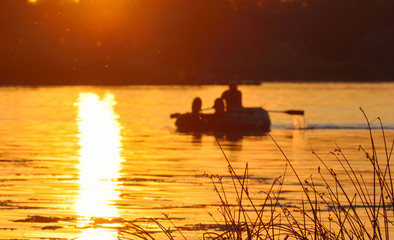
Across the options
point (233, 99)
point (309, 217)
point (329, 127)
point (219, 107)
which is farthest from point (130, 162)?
point (329, 127)

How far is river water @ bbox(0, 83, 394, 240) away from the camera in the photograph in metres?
17.0

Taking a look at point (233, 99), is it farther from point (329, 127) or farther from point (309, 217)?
point (309, 217)

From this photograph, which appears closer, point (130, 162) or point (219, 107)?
point (130, 162)

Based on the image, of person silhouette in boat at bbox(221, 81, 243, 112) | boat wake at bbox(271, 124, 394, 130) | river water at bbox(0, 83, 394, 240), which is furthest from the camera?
boat wake at bbox(271, 124, 394, 130)

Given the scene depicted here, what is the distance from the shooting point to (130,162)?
29.2m

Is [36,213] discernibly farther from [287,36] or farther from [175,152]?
[287,36]

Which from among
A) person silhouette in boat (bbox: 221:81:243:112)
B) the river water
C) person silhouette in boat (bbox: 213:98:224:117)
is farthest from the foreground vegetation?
person silhouette in boat (bbox: 213:98:224:117)

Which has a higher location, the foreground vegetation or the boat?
the boat

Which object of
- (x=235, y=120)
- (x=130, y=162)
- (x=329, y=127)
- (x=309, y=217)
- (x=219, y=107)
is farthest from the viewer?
(x=329, y=127)

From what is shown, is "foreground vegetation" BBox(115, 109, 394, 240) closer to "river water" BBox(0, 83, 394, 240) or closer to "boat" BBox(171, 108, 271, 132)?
"river water" BBox(0, 83, 394, 240)

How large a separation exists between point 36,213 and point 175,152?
1596cm

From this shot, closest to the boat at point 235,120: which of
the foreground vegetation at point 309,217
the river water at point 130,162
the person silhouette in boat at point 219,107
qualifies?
the person silhouette in boat at point 219,107

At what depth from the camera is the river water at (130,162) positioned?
1700 cm

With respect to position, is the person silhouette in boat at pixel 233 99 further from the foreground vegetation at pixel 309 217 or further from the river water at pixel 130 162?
the foreground vegetation at pixel 309 217
